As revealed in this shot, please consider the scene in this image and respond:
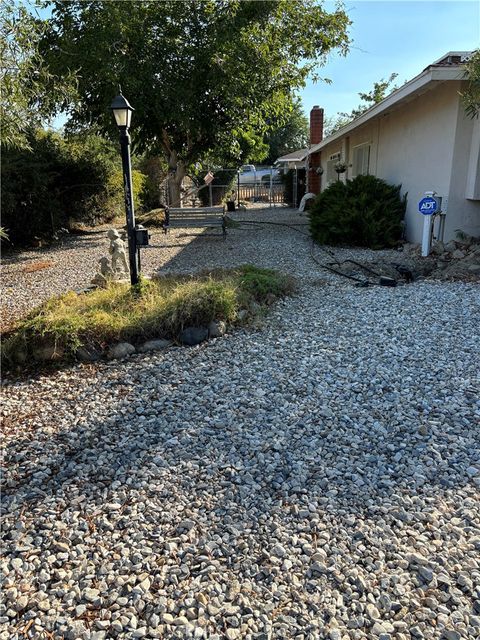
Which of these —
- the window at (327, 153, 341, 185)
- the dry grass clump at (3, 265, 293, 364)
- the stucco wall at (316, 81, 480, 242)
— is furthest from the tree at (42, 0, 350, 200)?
the dry grass clump at (3, 265, 293, 364)

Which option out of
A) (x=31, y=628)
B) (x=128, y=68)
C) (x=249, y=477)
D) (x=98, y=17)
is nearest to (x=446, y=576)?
(x=249, y=477)

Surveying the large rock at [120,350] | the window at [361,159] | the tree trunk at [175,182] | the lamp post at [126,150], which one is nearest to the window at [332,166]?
the window at [361,159]

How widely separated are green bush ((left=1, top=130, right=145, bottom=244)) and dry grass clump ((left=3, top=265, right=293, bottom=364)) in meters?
5.72

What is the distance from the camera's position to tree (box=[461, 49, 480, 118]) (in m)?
5.90

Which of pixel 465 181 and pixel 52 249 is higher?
pixel 465 181

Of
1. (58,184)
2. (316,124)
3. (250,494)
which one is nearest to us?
(250,494)

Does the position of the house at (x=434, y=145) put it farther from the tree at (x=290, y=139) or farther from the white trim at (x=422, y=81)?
the tree at (x=290, y=139)

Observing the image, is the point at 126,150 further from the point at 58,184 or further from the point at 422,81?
the point at 58,184

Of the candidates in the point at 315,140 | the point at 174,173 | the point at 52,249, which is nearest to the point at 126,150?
the point at 52,249

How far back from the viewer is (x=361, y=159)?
43.3ft

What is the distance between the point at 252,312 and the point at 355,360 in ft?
4.59

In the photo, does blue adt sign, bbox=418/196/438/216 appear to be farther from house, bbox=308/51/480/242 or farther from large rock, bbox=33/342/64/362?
large rock, bbox=33/342/64/362

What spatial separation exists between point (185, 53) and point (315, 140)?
9978mm

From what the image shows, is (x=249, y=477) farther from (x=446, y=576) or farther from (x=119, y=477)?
(x=446, y=576)
